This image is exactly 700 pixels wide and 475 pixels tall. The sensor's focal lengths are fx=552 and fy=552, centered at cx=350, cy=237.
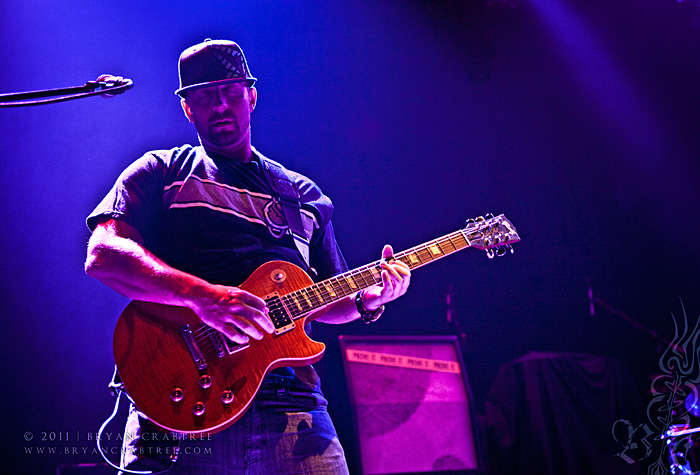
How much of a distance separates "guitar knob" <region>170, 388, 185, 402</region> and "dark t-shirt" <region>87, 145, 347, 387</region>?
1.64 feet

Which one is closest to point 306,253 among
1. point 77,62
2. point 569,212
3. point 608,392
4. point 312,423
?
point 312,423

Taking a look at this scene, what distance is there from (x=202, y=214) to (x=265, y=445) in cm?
100

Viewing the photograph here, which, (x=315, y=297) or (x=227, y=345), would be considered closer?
(x=227, y=345)

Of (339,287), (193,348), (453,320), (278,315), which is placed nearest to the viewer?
(193,348)

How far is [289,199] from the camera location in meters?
2.75

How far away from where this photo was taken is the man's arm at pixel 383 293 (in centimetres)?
252

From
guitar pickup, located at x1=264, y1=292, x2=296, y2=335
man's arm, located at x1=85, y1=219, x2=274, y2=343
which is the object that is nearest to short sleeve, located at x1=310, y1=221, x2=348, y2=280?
guitar pickup, located at x1=264, y1=292, x2=296, y2=335

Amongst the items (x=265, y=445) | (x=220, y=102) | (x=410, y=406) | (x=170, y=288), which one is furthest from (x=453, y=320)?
(x=170, y=288)

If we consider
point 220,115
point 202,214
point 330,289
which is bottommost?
point 330,289

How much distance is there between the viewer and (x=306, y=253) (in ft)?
8.95

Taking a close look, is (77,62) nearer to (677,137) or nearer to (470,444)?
(470,444)

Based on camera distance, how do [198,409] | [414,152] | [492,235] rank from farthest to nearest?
1. [414,152]
2. [492,235]
3. [198,409]

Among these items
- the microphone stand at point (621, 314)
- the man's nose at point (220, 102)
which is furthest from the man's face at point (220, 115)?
the microphone stand at point (621, 314)

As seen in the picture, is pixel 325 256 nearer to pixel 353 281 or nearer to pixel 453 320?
pixel 353 281
